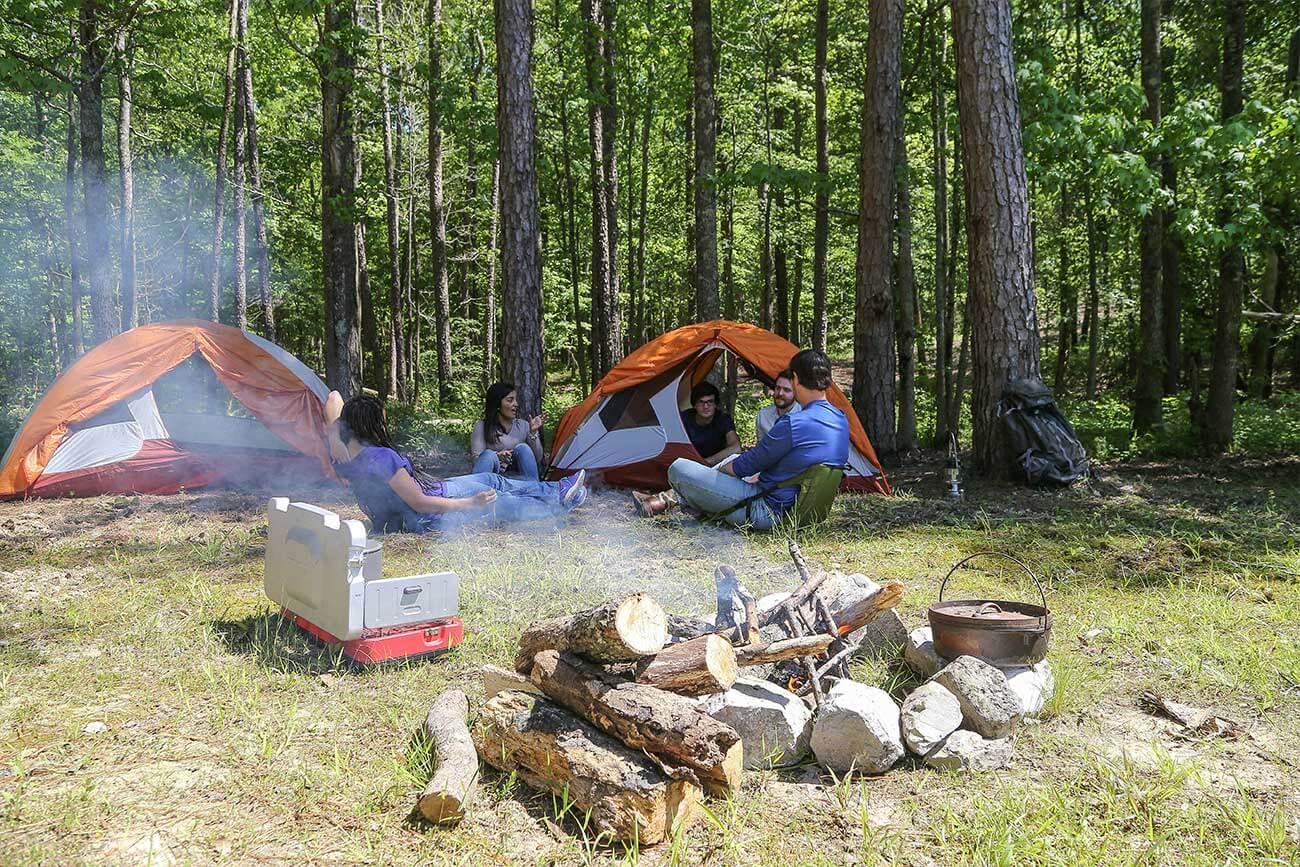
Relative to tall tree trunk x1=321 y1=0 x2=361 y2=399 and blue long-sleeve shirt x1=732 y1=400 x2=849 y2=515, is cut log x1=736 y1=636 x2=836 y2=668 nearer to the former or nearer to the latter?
blue long-sleeve shirt x1=732 y1=400 x2=849 y2=515

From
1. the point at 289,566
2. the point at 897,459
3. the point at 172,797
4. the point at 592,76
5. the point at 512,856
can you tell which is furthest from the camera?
the point at 592,76

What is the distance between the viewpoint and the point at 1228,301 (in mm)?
9047

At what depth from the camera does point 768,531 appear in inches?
233

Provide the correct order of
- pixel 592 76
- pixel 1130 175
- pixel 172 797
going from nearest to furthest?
pixel 172 797
pixel 1130 175
pixel 592 76

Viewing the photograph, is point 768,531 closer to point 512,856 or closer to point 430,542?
point 430,542

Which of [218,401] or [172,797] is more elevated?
[218,401]

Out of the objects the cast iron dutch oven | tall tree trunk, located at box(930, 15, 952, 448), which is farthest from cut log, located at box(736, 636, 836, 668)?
tall tree trunk, located at box(930, 15, 952, 448)

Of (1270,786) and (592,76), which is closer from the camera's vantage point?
(1270,786)

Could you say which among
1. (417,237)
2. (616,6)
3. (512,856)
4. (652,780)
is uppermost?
(616,6)

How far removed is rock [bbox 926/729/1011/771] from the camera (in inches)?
111

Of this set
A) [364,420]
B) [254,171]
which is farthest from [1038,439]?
[254,171]

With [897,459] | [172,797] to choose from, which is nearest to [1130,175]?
[897,459]

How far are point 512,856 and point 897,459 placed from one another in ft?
25.0

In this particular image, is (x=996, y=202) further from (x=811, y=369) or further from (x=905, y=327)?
(x=905, y=327)
